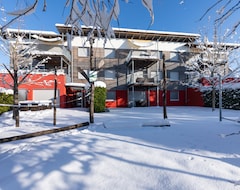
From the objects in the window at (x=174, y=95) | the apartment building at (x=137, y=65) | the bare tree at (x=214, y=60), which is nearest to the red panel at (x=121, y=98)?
the apartment building at (x=137, y=65)

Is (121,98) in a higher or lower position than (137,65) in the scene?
lower

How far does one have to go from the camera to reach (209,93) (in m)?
19.2

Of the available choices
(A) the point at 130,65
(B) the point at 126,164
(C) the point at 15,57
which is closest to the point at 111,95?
(A) the point at 130,65

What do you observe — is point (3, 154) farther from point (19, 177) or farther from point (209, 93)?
point (209, 93)

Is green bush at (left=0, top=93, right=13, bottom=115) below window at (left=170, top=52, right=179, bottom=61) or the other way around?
below

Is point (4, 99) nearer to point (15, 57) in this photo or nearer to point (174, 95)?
point (15, 57)

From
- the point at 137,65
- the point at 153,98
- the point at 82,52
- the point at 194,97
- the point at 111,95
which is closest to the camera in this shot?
the point at 82,52

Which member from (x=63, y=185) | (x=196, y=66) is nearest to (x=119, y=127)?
(x=63, y=185)

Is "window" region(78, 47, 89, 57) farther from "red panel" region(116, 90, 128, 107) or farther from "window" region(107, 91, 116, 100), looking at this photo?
"red panel" region(116, 90, 128, 107)

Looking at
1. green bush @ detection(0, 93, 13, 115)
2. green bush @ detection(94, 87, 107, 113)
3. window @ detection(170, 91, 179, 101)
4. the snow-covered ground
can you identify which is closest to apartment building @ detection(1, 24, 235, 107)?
window @ detection(170, 91, 179, 101)

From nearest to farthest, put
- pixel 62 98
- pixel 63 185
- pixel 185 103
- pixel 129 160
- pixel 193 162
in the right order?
pixel 63 185 < pixel 193 162 < pixel 129 160 < pixel 62 98 < pixel 185 103

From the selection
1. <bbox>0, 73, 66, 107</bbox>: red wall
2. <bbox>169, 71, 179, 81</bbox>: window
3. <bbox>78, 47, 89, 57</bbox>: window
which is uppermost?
<bbox>78, 47, 89, 57</bbox>: window

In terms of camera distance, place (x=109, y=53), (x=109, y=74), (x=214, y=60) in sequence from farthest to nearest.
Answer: (x=109, y=53) → (x=109, y=74) → (x=214, y=60)

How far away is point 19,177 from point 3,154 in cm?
160
